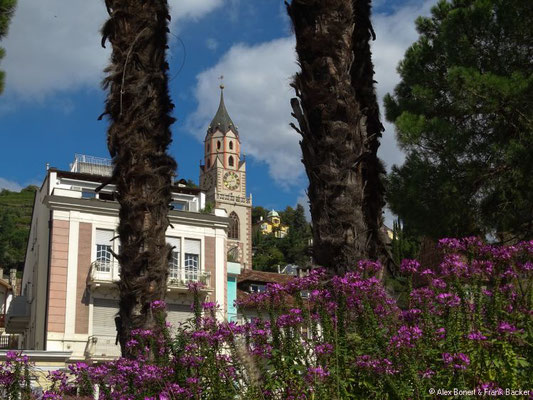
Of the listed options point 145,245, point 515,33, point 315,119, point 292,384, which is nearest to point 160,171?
point 145,245

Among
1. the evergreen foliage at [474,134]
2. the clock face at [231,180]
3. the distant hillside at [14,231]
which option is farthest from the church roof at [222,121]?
the evergreen foliage at [474,134]

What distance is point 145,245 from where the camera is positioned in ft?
23.6

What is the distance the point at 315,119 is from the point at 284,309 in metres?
2.21

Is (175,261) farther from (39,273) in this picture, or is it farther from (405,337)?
(405,337)

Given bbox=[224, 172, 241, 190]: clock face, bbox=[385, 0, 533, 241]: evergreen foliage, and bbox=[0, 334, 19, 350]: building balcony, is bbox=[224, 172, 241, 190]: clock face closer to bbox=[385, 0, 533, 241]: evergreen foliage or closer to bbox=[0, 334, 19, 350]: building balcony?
bbox=[0, 334, 19, 350]: building balcony

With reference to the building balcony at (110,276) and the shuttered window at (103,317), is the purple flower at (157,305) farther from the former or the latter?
the shuttered window at (103,317)

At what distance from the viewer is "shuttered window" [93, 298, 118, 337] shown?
92.6 ft

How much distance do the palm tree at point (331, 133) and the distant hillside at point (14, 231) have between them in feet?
277

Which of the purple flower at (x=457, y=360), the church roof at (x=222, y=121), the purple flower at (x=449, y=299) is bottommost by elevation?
the purple flower at (x=457, y=360)

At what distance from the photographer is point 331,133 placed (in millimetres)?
5910

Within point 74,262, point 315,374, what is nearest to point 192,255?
point 74,262

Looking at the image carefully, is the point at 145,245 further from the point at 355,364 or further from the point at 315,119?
the point at 355,364

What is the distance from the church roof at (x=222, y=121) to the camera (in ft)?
431

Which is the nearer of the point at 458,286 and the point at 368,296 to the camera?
the point at 458,286
